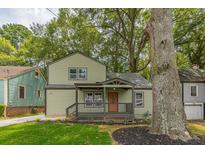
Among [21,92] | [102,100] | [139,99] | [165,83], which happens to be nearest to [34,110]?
[21,92]

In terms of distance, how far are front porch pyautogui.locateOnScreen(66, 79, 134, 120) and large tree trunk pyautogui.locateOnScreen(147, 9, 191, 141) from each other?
293 inches

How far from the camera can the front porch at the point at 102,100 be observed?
683 inches

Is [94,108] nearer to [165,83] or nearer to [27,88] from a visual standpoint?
[27,88]

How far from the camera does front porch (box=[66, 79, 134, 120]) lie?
17.4 m

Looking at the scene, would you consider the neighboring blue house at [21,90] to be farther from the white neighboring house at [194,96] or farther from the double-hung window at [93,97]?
the white neighboring house at [194,96]

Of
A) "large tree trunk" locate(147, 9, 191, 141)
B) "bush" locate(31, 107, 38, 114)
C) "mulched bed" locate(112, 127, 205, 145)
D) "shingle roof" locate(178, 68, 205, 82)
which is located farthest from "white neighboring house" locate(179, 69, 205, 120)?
"bush" locate(31, 107, 38, 114)

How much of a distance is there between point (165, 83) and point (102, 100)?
10465 mm

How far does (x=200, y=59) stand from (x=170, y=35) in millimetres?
25236

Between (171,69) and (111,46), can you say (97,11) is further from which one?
(171,69)

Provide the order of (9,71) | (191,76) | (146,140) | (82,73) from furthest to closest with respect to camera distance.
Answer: (9,71) → (191,76) → (82,73) → (146,140)

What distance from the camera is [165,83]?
986cm

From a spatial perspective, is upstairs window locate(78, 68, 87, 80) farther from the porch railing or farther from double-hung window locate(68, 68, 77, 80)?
the porch railing

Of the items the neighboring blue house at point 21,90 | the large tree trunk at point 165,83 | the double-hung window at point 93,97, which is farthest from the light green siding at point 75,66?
the large tree trunk at point 165,83

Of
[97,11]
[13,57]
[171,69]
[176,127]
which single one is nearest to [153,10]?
[171,69]
